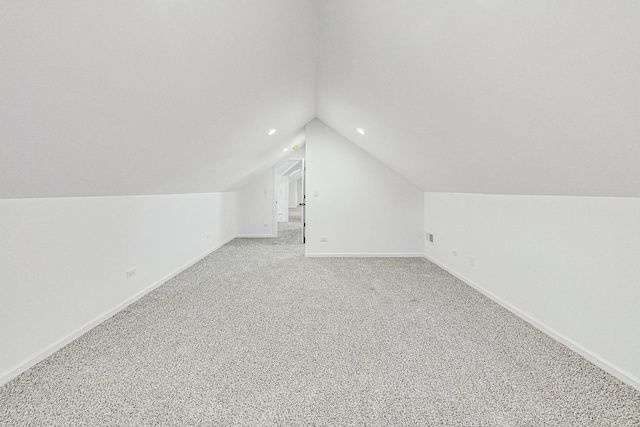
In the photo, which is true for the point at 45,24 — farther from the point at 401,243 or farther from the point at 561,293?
the point at 401,243

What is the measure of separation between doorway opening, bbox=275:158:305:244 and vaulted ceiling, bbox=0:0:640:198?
3.69m

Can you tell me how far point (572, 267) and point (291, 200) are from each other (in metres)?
14.1

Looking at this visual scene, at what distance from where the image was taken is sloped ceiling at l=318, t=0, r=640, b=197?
3.27ft

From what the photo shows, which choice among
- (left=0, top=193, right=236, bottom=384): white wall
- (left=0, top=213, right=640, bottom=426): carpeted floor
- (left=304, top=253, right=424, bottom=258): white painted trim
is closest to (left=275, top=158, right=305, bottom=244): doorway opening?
(left=304, top=253, right=424, bottom=258): white painted trim

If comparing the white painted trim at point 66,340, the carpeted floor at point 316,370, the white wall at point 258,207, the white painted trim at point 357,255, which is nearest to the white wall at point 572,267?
the carpeted floor at point 316,370

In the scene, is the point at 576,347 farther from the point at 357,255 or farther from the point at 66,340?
the point at 66,340

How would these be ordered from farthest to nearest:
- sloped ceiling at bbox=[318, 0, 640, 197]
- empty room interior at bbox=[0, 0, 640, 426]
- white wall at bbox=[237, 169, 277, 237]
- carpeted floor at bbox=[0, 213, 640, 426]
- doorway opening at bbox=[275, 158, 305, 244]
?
doorway opening at bbox=[275, 158, 305, 244] → white wall at bbox=[237, 169, 277, 237] → carpeted floor at bbox=[0, 213, 640, 426] → empty room interior at bbox=[0, 0, 640, 426] → sloped ceiling at bbox=[318, 0, 640, 197]

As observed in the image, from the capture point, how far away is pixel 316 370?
1.79 meters

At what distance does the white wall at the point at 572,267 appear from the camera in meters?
1.67

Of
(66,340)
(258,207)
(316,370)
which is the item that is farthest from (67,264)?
(258,207)

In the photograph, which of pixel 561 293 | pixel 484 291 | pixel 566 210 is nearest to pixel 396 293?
pixel 484 291

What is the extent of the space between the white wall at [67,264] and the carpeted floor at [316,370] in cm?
16

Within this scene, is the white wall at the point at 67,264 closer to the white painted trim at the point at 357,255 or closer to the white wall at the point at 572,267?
the white painted trim at the point at 357,255

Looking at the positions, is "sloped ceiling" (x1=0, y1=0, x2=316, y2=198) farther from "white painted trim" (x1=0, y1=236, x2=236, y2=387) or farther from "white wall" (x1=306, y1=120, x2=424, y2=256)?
"white wall" (x1=306, y1=120, x2=424, y2=256)
